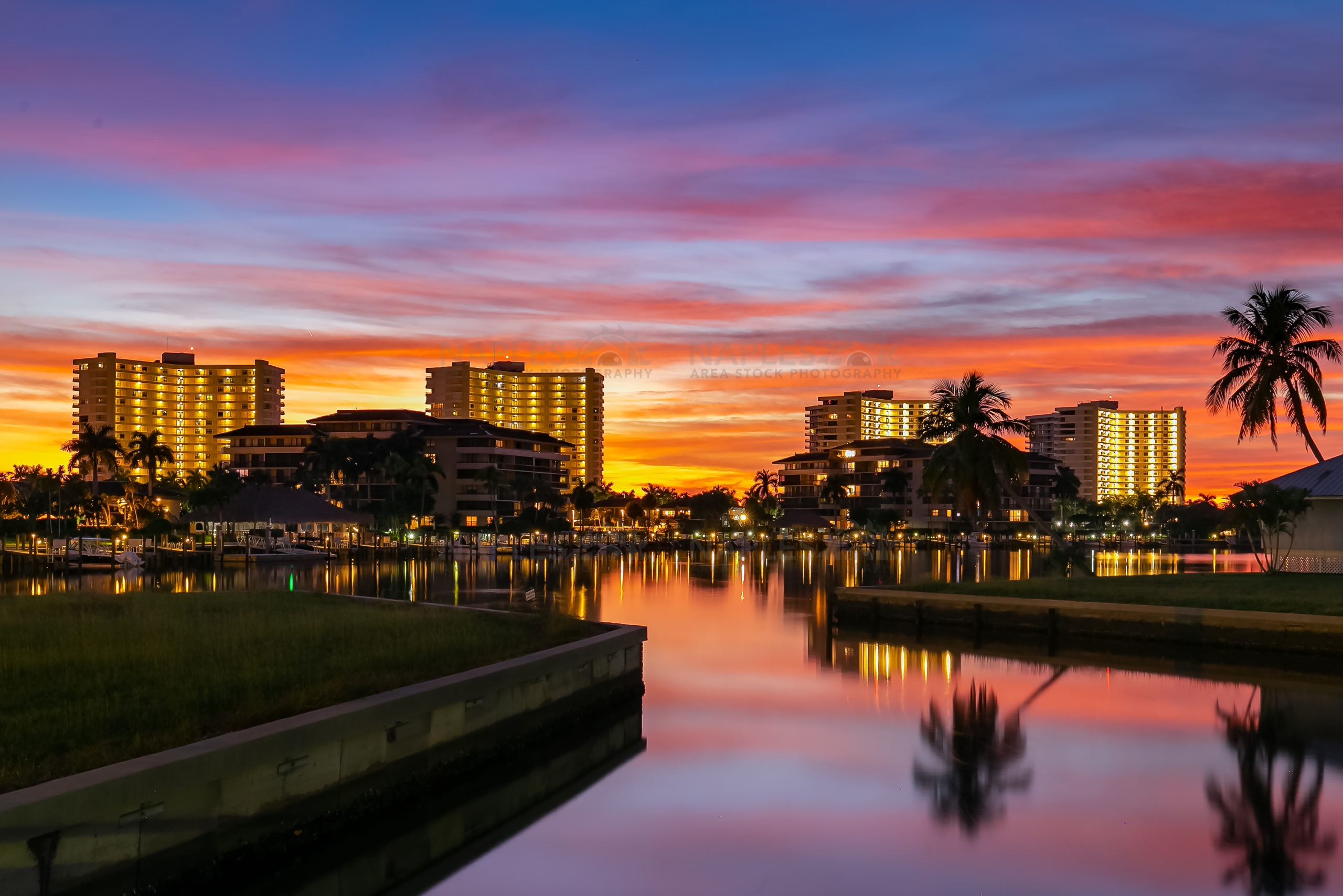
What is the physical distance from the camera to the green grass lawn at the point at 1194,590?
37188 millimetres

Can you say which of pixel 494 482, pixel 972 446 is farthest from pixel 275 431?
pixel 972 446

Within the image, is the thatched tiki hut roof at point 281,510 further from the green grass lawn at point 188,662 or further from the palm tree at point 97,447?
the green grass lawn at point 188,662

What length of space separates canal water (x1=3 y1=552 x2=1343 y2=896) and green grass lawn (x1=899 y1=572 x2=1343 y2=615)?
3513 millimetres

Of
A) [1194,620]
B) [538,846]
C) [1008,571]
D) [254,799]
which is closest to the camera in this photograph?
[254,799]

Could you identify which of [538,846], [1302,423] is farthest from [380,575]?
[538,846]

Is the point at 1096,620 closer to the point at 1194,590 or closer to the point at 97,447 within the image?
the point at 1194,590

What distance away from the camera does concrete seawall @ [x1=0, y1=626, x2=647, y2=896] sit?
11.4 m

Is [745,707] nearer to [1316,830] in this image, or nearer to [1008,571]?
[1316,830]

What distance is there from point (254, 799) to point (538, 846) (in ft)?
13.9

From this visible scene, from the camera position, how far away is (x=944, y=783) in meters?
20.5

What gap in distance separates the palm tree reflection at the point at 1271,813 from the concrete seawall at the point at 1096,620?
34.4 feet

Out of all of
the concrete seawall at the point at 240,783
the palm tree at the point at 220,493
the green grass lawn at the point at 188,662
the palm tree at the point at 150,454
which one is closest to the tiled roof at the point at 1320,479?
the green grass lawn at the point at 188,662

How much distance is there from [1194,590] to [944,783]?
27.1 metres

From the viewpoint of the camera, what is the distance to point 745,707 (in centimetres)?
2792
